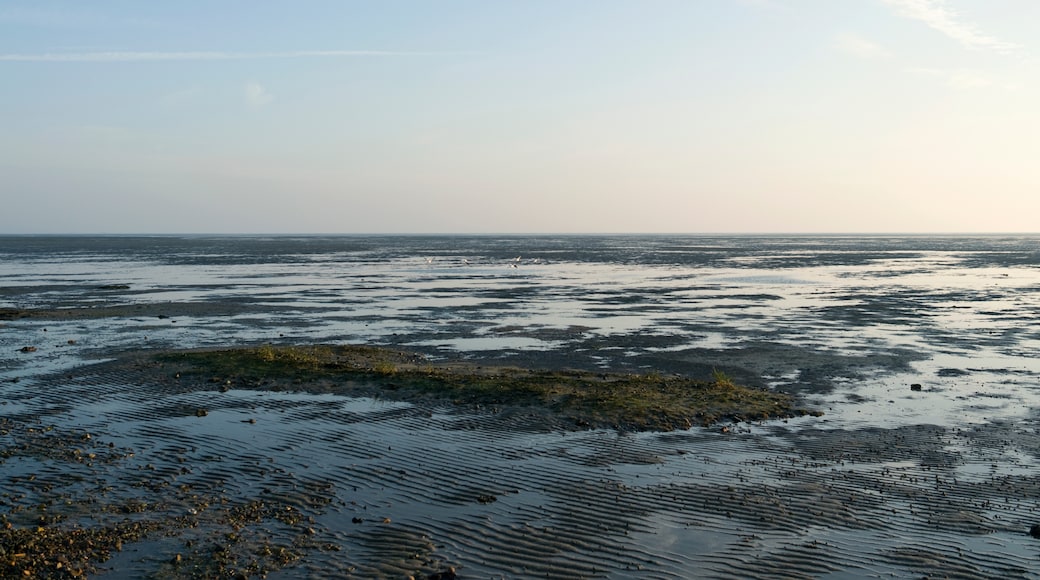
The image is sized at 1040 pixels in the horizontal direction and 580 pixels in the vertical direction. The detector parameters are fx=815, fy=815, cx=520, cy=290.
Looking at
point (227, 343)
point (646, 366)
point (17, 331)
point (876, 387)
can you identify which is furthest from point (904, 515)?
point (17, 331)

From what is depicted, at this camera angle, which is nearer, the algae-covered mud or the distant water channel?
the algae-covered mud

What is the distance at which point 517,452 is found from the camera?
46.2ft

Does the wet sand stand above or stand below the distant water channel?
below

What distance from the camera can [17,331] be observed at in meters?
30.8

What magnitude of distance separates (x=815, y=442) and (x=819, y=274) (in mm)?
55893

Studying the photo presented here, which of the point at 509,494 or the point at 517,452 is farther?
the point at 517,452

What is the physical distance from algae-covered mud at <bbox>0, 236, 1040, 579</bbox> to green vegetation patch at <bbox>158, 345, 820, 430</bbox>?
117 mm

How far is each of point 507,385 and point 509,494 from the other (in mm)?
7312

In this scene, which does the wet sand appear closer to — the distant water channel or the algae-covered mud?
the algae-covered mud

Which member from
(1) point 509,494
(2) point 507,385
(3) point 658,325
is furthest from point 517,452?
(3) point 658,325

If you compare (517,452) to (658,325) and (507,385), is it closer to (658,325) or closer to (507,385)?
(507,385)

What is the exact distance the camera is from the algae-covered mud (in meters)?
9.68

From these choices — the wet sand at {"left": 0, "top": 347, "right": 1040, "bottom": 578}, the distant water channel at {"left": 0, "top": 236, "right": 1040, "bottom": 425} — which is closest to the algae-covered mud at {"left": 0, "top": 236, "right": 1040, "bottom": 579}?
the wet sand at {"left": 0, "top": 347, "right": 1040, "bottom": 578}

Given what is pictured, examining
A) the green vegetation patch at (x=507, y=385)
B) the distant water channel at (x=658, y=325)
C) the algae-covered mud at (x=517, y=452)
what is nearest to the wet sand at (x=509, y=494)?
the algae-covered mud at (x=517, y=452)
